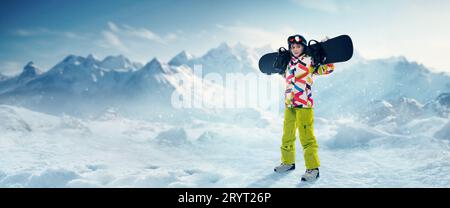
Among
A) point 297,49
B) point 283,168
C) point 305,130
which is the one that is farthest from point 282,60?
point 283,168

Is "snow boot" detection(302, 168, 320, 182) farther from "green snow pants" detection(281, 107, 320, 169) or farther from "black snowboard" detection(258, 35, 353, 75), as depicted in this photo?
"black snowboard" detection(258, 35, 353, 75)

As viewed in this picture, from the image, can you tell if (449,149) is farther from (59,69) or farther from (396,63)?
(59,69)

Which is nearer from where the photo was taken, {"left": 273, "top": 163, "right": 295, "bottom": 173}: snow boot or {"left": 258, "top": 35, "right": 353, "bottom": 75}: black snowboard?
{"left": 258, "top": 35, "right": 353, "bottom": 75}: black snowboard

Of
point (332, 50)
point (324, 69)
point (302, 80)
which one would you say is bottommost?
point (302, 80)

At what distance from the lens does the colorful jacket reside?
363 cm

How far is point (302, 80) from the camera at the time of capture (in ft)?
12.0

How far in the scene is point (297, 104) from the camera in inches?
143

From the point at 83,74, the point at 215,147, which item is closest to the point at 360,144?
the point at 215,147

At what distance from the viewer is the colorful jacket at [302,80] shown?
363cm

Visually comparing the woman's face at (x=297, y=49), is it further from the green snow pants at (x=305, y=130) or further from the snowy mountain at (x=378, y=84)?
the snowy mountain at (x=378, y=84)

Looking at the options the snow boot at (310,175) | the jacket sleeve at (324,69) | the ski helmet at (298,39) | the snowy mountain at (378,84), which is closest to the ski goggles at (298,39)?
the ski helmet at (298,39)

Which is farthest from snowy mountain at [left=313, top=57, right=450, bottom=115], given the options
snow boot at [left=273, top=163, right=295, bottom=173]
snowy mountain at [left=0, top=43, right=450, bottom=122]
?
snow boot at [left=273, top=163, right=295, bottom=173]

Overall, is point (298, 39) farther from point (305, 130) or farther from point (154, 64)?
point (154, 64)

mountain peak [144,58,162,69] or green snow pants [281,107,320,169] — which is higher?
mountain peak [144,58,162,69]
